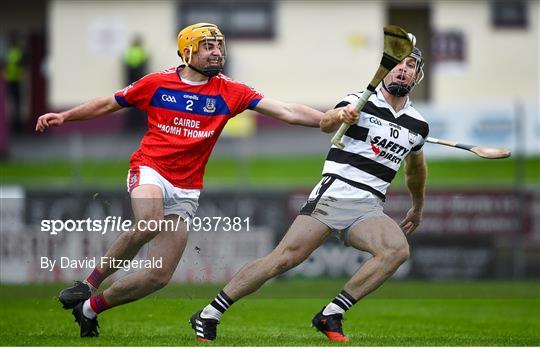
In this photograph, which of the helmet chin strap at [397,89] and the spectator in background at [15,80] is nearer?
the helmet chin strap at [397,89]

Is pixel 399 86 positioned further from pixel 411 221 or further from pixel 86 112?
pixel 86 112

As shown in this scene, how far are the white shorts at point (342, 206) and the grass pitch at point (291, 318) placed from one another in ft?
3.03

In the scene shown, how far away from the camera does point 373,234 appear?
1019 cm

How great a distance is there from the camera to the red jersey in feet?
34.1

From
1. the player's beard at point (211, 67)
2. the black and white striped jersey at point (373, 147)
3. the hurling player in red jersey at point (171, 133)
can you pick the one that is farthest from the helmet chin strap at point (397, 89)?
the player's beard at point (211, 67)

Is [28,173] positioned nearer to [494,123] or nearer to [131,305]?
[494,123]

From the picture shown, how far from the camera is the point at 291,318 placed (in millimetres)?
13336

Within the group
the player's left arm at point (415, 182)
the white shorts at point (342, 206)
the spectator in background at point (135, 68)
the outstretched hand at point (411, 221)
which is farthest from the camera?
the spectator in background at point (135, 68)

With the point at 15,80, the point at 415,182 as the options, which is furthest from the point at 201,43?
the point at 15,80

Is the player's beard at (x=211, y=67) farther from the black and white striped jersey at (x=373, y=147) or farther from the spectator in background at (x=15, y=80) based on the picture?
the spectator in background at (x=15, y=80)

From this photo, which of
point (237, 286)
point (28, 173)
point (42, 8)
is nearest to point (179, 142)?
point (237, 286)

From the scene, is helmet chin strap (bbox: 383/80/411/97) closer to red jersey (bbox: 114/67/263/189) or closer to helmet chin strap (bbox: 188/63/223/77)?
red jersey (bbox: 114/67/263/189)

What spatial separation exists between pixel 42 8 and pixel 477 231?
62.6 ft

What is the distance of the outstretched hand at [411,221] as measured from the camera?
11062 millimetres
